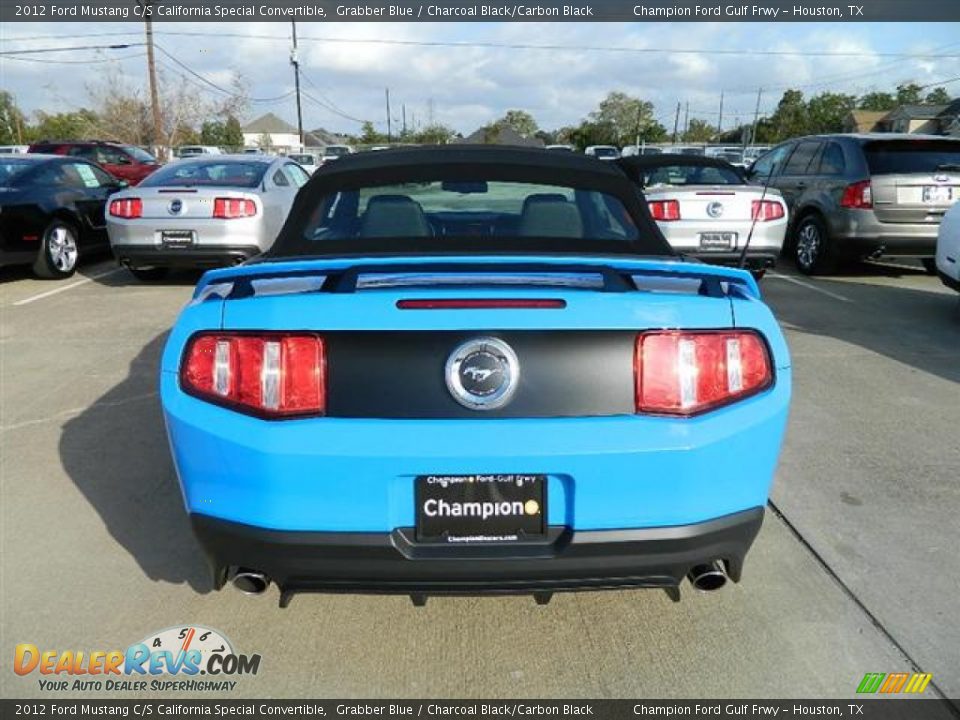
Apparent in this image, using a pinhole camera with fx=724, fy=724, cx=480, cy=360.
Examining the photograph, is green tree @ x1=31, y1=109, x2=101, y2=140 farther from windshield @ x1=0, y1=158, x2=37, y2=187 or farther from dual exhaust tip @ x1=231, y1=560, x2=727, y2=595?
dual exhaust tip @ x1=231, y1=560, x2=727, y2=595

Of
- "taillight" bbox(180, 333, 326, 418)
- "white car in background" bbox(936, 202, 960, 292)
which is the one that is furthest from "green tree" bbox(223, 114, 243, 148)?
"taillight" bbox(180, 333, 326, 418)

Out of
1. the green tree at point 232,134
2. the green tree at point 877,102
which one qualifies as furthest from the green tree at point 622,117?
the green tree at point 232,134

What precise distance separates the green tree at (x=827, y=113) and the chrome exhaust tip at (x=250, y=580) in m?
71.0

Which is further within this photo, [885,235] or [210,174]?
[210,174]

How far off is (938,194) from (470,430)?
26.5 feet

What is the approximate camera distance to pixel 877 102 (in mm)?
79438

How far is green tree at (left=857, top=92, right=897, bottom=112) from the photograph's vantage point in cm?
7781

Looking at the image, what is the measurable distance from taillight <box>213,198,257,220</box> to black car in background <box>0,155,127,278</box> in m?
2.40

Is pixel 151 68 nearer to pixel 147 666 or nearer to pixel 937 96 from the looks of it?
pixel 147 666

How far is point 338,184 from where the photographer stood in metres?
3.14

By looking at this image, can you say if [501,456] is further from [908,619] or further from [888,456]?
[888,456]

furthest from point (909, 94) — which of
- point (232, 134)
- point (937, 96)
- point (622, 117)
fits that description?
point (232, 134)

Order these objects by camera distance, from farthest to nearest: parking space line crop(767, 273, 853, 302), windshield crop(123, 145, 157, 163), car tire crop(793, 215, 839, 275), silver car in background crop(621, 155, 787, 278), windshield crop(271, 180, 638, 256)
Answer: windshield crop(123, 145, 157, 163)
car tire crop(793, 215, 839, 275)
parking space line crop(767, 273, 853, 302)
silver car in background crop(621, 155, 787, 278)
windshield crop(271, 180, 638, 256)
